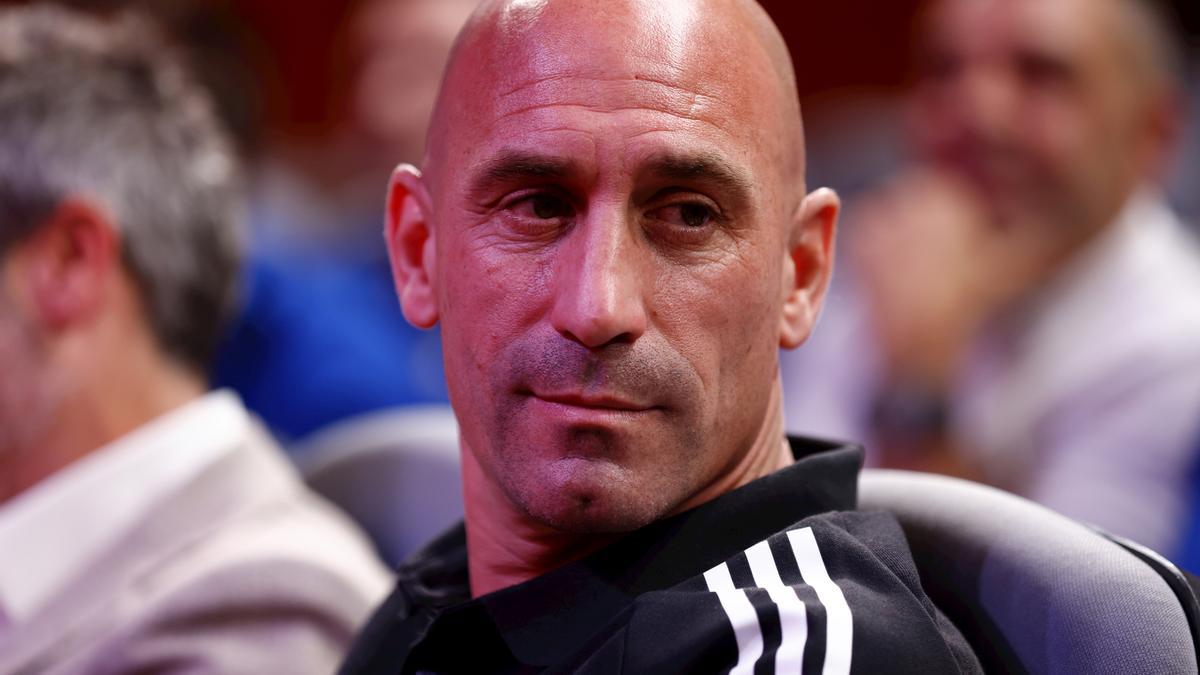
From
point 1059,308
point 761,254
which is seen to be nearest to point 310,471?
point 761,254

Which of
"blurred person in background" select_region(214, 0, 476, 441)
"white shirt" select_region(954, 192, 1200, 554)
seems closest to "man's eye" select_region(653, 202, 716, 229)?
"blurred person in background" select_region(214, 0, 476, 441)

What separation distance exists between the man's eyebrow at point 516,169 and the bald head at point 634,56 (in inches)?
1.9

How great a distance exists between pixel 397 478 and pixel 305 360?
114cm

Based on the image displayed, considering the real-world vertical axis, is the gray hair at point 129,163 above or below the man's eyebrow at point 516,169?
below

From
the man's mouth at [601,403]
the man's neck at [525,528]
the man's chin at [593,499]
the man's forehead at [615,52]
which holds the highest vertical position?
the man's forehead at [615,52]

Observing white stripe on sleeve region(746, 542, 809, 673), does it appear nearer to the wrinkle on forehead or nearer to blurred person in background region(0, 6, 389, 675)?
the wrinkle on forehead

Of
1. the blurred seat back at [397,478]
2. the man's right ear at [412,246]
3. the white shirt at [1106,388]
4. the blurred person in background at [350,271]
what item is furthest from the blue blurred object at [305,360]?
the man's right ear at [412,246]

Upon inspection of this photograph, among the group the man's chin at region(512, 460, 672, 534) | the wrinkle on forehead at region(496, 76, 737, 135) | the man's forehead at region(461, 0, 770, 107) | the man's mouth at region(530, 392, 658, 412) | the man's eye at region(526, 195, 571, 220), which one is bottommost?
the man's chin at region(512, 460, 672, 534)

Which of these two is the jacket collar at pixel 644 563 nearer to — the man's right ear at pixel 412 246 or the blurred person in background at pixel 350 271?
the man's right ear at pixel 412 246

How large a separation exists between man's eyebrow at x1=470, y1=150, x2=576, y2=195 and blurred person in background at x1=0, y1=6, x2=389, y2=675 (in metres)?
0.73

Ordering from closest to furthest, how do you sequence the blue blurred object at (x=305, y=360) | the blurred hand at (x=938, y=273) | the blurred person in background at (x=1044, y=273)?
the blurred person in background at (x=1044, y=273), the blue blurred object at (x=305, y=360), the blurred hand at (x=938, y=273)

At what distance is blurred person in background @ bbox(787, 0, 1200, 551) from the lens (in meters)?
2.97

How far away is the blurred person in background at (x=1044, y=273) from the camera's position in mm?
2969

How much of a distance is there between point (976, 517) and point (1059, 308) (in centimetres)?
207
